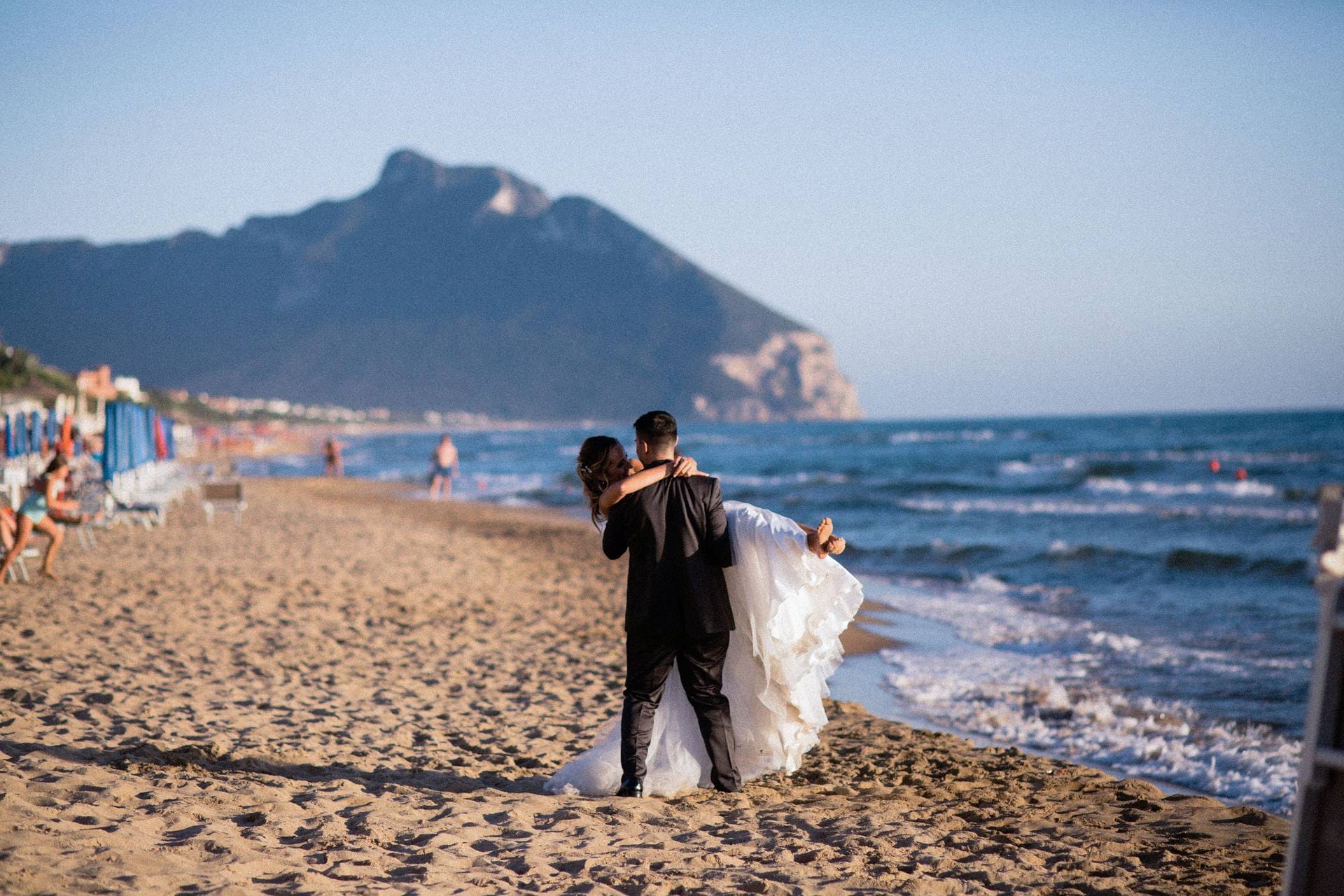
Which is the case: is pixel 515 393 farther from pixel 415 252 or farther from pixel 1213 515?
pixel 1213 515

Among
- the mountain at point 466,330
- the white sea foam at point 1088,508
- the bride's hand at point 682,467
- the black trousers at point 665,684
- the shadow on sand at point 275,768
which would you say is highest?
the mountain at point 466,330

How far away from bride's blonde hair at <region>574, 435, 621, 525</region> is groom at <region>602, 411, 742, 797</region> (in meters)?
0.12

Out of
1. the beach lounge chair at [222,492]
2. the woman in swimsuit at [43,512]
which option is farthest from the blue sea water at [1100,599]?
the beach lounge chair at [222,492]

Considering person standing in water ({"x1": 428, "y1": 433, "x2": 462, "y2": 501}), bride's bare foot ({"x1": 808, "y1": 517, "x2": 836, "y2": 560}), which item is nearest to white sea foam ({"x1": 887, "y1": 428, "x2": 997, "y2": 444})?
person standing in water ({"x1": 428, "y1": 433, "x2": 462, "y2": 501})

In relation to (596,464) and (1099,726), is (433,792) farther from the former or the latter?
(1099,726)

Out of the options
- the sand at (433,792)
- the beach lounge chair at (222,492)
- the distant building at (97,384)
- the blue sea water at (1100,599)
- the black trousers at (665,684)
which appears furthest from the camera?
the distant building at (97,384)

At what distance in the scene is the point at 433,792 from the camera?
4.60 metres

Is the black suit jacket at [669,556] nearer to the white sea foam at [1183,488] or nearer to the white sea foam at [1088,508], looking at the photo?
the white sea foam at [1088,508]

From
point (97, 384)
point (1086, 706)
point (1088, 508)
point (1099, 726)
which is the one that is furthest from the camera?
point (1088, 508)

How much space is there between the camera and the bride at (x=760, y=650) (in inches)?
172

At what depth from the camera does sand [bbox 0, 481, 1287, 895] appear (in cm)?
356

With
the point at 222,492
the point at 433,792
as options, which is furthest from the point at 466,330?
the point at 433,792

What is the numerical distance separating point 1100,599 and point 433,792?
31.3ft

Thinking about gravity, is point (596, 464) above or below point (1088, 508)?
above
